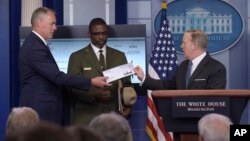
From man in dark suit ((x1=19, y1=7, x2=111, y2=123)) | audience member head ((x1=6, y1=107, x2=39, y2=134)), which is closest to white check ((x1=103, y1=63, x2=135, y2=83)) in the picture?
man in dark suit ((x1=19, y1=7, x2=111, y2=123))

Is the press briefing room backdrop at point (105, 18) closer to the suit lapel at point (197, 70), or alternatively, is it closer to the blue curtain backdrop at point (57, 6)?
the blue curtain backdrop at point (57, 6)

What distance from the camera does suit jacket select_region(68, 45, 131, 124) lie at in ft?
19.5

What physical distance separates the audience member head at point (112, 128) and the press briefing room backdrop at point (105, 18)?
5133 millimetres

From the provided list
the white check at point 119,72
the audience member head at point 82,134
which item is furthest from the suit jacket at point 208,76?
the audience member head at point 82,134

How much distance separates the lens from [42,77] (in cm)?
536

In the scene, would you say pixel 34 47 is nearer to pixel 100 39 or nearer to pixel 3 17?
pixel 100 39

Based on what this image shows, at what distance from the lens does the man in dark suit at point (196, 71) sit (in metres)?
4.79

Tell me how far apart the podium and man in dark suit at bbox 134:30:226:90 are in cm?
74

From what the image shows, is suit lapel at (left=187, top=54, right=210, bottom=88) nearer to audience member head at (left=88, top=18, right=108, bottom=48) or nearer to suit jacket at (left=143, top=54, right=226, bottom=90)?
suit jacket at (left=143, top=54, right=226, bottom=90)

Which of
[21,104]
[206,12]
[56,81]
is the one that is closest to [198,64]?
[56,81]

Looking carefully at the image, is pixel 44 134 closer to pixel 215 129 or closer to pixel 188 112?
pixel 215 129

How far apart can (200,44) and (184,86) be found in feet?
1.32

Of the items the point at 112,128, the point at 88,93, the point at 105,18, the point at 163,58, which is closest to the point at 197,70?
the point at 88,93

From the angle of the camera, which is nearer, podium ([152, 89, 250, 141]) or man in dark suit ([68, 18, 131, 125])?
podium ([152, 89, 250, 141])
